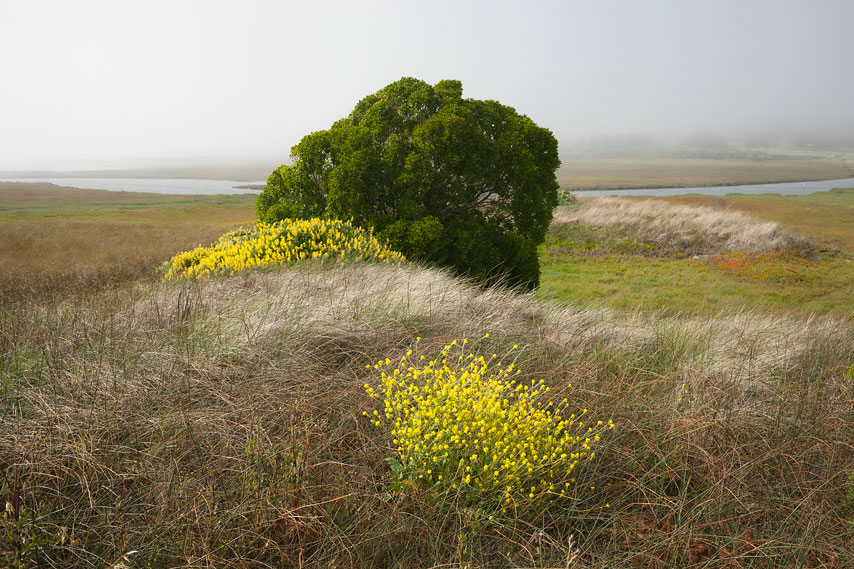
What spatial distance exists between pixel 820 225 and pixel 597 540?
32.5 metres

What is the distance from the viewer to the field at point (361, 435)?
8.16ft

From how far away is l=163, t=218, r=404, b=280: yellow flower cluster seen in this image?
26.7 ft

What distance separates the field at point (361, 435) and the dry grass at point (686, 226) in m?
14.3

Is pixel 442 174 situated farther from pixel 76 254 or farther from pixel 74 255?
pixel 76 254

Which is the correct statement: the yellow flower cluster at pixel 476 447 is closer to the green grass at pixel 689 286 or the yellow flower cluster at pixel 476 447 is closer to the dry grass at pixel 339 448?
the dry grass at pixel 339 448

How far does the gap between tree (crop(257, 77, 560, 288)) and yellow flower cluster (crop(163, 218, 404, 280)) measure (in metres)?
0.81

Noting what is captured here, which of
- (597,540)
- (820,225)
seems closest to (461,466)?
(597,540)

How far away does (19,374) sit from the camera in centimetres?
366

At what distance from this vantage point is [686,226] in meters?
22.3

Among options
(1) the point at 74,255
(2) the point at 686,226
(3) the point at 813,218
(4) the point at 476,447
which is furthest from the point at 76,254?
(3) the point at 813,218

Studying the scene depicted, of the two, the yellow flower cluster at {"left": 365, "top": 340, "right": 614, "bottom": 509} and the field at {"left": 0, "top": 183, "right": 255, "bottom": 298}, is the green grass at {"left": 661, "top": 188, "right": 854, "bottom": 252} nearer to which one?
the yellow flower cluster at {"left": 365, "top": 340, "right": 614, "bottom": 509}

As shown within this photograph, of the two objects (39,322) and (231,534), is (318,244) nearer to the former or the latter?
(39,322)

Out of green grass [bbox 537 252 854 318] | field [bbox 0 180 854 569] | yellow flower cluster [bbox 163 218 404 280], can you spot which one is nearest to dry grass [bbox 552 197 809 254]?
green grass [bbox 537 252 854 318]

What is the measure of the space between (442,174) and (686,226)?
667 inches
